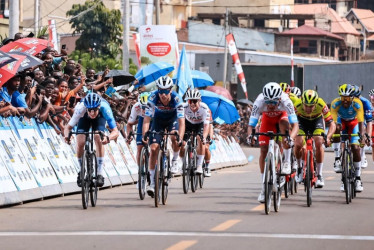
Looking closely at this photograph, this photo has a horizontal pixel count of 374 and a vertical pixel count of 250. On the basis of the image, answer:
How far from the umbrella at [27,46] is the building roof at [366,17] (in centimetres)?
11339

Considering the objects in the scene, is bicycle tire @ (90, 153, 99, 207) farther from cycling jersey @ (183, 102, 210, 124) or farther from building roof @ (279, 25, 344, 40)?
building roof @ (279, 25, 344, 40)

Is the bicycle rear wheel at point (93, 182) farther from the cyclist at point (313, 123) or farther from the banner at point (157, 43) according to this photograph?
the banner at point (157, 43)

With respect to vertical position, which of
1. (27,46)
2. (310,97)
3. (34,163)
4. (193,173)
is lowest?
(193,173)

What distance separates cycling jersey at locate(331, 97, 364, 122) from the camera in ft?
62.6

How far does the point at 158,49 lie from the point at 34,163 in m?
14.4

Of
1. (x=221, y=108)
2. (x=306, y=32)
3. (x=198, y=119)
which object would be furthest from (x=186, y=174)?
(x=306, y=32)

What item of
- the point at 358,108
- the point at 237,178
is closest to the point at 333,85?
the point at 237,178

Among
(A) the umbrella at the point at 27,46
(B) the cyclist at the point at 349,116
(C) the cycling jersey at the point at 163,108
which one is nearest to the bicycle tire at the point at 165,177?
(C) the cycling jersey at the point at 163,108

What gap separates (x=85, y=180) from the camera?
1611cm

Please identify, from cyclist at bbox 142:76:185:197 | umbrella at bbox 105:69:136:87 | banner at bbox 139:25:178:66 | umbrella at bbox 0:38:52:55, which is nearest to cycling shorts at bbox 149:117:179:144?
cyclist at bbox 142:76:185:197

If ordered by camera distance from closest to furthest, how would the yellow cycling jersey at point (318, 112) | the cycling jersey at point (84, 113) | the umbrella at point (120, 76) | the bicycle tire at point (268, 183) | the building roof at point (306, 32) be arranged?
1. the bicycle tire at point (268, 183)
2. the cycling jersey at point (84, 113)
3. the yellow cycling jersey at point (318, 112)
4. the umbrella at point (120, 76)
5. the building roof at point (306, 32)

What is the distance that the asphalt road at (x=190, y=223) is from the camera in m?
11.6

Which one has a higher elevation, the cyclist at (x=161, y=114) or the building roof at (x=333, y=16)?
the building roof at (x=333, y=16)

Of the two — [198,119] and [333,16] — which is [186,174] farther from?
[333,16]
